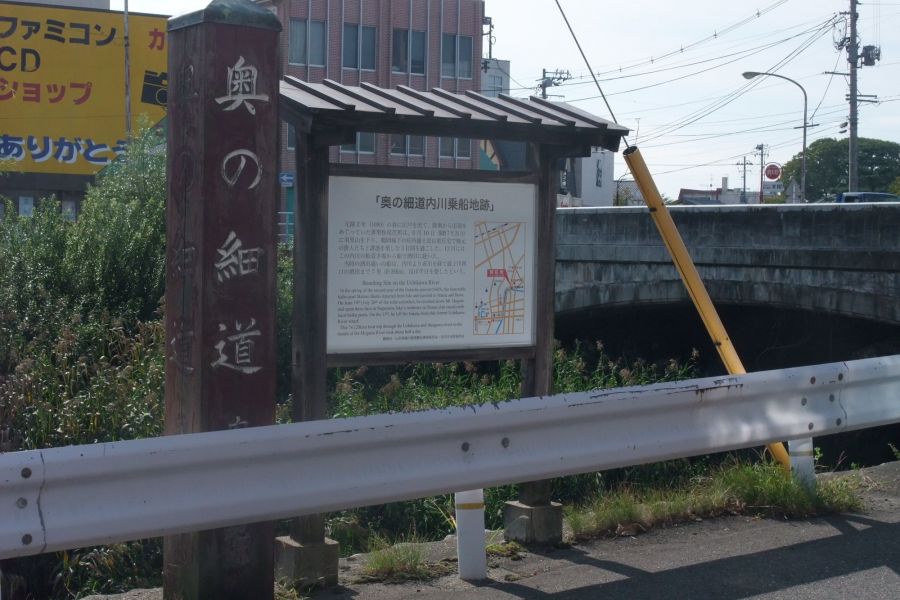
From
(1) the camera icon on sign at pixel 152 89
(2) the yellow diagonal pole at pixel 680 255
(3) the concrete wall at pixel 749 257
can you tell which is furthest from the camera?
(1) the camera icon on sign at pixel 152 89

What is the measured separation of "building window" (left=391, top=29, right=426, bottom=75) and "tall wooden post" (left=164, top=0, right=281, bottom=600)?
53.1 m

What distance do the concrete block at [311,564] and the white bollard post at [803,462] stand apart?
112 inches

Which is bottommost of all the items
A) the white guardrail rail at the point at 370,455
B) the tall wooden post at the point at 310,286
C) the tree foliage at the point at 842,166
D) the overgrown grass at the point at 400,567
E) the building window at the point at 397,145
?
the overgrown grass at the point at 400,567

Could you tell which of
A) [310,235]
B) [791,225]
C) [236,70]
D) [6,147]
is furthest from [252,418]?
[6,147]

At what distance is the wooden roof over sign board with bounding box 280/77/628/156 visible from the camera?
508cm

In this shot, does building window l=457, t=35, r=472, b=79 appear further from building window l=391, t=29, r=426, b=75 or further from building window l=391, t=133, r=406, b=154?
building window l=391, t=133, r=406, b=154

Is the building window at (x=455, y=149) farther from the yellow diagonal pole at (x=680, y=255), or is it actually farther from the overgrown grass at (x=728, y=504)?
the overgrown grass at (x=728, y=504)

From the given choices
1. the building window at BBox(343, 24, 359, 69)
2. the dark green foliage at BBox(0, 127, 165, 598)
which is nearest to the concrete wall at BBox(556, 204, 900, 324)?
the dark green foliage at BBox(0, 127, 165, 598)

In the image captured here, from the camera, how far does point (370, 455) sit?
4512mm

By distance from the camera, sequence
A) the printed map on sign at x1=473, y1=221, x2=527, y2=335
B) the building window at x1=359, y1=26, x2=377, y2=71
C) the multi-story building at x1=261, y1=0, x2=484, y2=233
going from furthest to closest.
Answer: the building window at x1=359, y1=26, x2=377, y2=71
the multi-story building at x1=261, y1=0, x2=484, y2=233
the printed map on sign at x1=473, y1=221, x2=527, y2=335

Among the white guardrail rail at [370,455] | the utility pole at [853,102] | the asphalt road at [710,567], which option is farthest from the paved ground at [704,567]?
the utility pole at [853,102]

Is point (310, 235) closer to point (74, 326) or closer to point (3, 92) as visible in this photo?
point (74, 326)

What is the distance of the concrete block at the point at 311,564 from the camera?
495 centimetres

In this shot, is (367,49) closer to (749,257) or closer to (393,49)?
(393,49)
